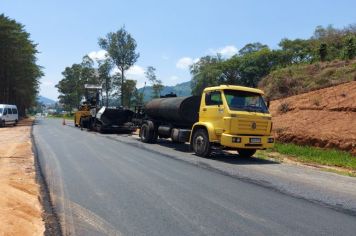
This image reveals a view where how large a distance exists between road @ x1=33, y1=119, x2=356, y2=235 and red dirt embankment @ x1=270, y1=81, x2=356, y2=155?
25.2 ft

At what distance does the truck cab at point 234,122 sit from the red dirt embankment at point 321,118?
3697 millimetres

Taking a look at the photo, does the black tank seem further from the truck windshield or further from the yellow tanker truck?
the truck windshield

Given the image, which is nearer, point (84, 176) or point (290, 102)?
point (84, 176)

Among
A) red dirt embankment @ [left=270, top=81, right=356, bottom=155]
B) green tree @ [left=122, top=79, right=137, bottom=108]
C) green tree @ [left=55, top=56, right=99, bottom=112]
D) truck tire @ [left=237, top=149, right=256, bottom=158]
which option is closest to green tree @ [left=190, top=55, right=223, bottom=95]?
green tree @ [left=122, top=79, right=137, bottom=108]

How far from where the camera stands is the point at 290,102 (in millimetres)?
25344

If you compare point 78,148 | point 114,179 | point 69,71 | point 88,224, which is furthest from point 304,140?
point 69,71

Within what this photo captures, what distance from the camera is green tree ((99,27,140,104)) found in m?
61.4

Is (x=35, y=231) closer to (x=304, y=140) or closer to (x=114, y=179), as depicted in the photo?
(x=114, y=179)

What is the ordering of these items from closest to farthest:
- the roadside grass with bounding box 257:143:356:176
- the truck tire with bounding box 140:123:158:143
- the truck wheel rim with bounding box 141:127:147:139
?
the roadside grass with bounding box 257:143:356:176, the truck tire with bounding box 140:123:158:143, the truck wheel rim with bounding box 141:127:147:139

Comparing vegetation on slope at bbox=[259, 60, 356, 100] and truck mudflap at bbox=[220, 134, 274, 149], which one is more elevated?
vegetation on slope at bbox=[259, 60, 356, 100]

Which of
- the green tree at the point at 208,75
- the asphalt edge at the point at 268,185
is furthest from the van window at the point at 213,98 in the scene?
the green tree at the point at 208,75

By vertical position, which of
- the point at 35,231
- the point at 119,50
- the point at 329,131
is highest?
the point at 119,50

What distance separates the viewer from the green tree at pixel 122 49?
61.4 metres

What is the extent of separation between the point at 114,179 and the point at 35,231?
4.40m
